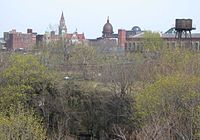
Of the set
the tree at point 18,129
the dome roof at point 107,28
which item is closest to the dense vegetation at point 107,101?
the tree at point 18,129

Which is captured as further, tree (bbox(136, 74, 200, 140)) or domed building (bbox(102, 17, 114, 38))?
domed building (bbox(102, 17, 114, 38))

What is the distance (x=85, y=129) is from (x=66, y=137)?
3791 mm

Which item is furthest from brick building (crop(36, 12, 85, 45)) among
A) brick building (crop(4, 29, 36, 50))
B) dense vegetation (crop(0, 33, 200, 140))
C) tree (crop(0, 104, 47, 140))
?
tree (crop(0, 104, 47, 140))

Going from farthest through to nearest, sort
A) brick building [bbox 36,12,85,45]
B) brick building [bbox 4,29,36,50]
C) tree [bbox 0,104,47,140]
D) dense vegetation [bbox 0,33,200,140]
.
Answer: brick building [bbox 4,29,36,50]
brick building [bbox 36,12,85,45]
dense vegetation [bbox 0,33,200,140]
tree [bbox 0,104,47,140]

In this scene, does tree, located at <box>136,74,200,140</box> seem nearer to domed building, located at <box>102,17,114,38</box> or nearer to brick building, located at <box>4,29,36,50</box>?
brick building, located at <box>4,29,36,50</box>

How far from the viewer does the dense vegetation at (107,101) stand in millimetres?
21766

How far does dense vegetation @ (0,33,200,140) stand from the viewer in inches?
857

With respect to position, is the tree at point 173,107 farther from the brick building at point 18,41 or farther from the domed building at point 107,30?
the domed building at point 107,30

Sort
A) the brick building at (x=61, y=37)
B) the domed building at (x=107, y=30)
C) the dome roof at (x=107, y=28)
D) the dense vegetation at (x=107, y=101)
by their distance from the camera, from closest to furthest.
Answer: the dense vegetation at (x=107, y=101)
the brick building at (x=61, y=37)
the domed building at (x=107, y=30)
the dome roof at (x=107, y=28)

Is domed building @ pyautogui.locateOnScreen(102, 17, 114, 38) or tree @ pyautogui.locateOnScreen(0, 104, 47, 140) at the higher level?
domed building @ pyautogui.locateOnScreen(102, 17, 114, 38)

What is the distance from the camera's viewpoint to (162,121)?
72.8 ft

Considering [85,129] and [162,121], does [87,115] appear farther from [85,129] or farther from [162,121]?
[162,121]

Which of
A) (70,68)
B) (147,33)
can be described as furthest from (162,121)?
(147,33)

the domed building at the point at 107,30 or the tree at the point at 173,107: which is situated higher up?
the domed building at the point at 107,30
